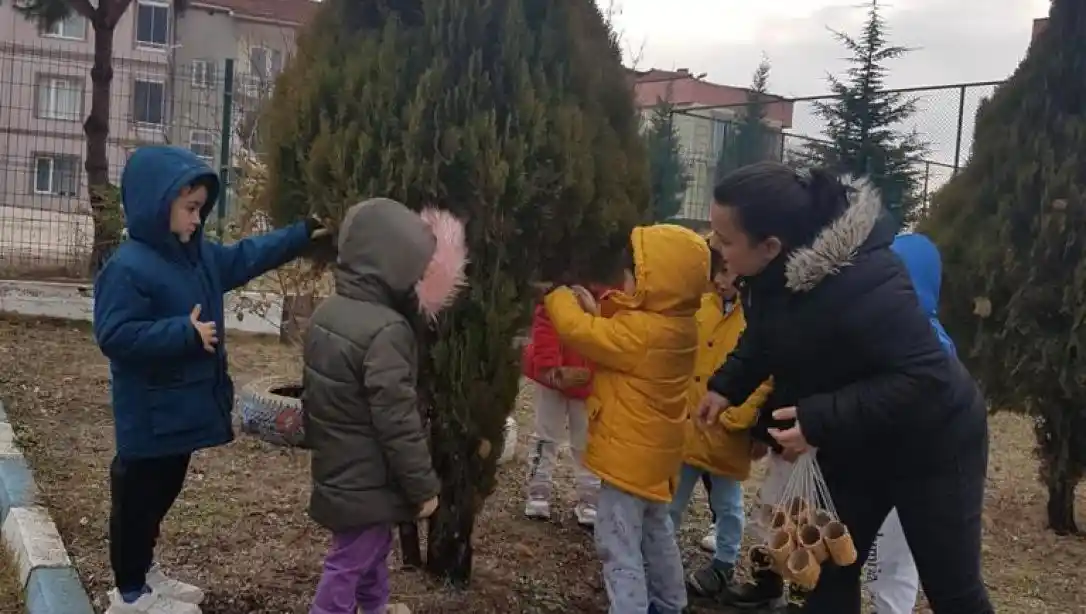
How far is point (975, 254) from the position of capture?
5789 mm

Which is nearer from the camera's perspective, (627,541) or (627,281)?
(627,541)

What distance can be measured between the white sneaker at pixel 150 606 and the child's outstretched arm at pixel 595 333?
154 centimetres

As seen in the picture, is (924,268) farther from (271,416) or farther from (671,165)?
(671,165)

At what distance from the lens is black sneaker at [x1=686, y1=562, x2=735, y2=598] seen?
440 cm

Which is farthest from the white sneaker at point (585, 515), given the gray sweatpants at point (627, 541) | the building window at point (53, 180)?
the building window at point (53, 180)

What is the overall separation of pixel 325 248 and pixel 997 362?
12.7 feet

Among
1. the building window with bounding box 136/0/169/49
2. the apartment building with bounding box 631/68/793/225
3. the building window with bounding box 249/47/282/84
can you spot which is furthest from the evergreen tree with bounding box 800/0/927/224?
the building window with bounding box 136/0/169/49

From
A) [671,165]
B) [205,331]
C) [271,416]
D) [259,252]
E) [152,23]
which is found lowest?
[271,416]

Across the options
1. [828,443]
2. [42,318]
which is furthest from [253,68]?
[828,443]

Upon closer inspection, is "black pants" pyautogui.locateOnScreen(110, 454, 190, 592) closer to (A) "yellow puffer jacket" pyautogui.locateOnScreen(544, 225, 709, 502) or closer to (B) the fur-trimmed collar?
(A) "yellow puffer jacket" pyautogui.locateOnScreen(544, 225, 709, 502)

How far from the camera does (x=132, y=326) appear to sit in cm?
318

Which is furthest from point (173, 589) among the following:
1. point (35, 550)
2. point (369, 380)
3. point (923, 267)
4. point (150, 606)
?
point (923, 267)

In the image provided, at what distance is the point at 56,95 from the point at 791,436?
1303cm

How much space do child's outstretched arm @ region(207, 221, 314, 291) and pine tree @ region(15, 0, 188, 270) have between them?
761 centimetres
